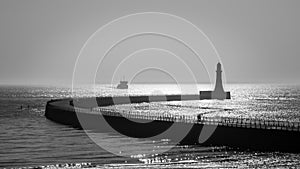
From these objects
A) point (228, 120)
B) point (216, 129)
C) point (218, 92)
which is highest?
point (218, 92)

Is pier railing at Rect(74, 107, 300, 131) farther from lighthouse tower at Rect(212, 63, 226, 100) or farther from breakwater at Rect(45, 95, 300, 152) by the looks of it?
lighthouse tower at Rect(212, 63, 226, 100)

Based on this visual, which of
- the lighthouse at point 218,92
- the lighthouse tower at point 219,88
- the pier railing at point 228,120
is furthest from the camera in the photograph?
the lighthouse at point 218,92

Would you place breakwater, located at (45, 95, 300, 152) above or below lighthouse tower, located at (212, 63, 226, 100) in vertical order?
below

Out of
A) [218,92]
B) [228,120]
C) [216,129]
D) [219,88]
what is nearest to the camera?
[216,129]

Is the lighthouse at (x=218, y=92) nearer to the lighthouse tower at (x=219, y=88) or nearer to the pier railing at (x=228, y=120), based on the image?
the lighthouse tower at (x=219, y=88)

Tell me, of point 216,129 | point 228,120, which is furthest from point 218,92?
point 216,129

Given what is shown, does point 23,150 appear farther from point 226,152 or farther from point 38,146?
point 226,152

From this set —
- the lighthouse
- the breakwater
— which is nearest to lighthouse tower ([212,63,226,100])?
the lighthouse

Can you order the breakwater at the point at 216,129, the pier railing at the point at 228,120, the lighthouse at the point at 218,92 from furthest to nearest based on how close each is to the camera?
1. the lighthouse at the point at 218,92
2. the pier railing at the point at 228,120
3. the breakwater at the point at 216,129

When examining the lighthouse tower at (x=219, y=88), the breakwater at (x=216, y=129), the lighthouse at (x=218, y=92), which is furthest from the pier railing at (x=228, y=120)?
the lighthouse at (x=218, y=92)

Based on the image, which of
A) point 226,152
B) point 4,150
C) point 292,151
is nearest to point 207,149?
point 226,152

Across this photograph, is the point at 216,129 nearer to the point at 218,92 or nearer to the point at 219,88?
the point at 219,88
